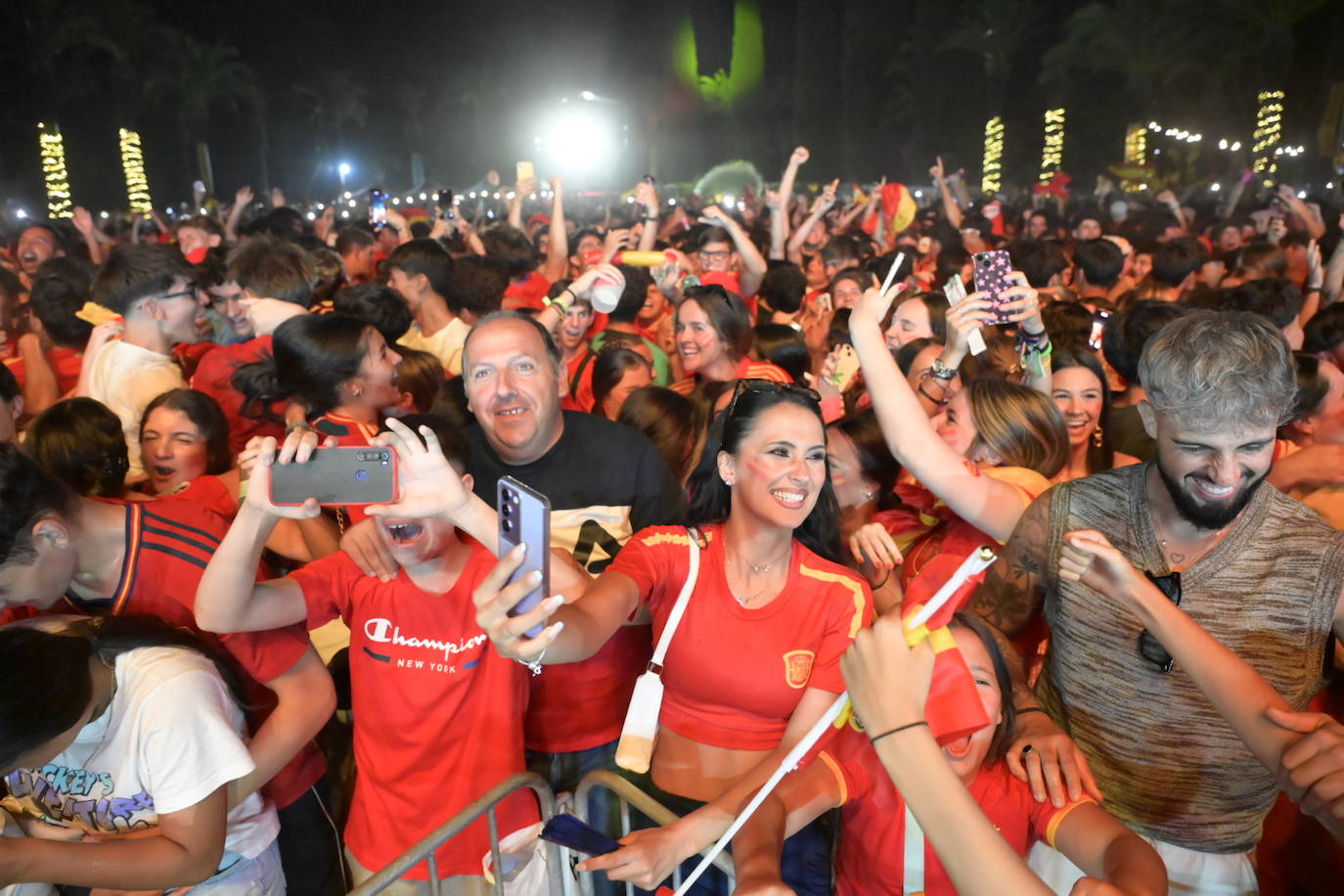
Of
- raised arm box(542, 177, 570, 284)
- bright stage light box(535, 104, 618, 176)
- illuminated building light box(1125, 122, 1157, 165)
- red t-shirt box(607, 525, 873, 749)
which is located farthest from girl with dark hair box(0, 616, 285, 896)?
bright stage light box(535, 104, 618, 176)

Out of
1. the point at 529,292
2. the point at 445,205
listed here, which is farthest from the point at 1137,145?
the point at 529,292

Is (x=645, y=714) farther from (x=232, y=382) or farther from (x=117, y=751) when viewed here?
(x=232, y=382)

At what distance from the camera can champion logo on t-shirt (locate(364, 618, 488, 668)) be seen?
2.28m

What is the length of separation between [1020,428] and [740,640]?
1.20 metres

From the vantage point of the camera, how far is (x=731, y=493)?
2512 mm

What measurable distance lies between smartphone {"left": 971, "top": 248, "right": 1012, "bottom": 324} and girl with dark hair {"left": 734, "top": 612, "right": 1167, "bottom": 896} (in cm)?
135

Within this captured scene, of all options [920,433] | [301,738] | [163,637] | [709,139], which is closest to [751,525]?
[920,433]

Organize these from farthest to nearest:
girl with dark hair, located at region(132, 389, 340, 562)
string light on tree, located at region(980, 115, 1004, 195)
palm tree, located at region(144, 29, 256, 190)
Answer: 1. string light on tree, located at region(980, 115, 1004, 195)
2. palm tree, located at region(144, 29, 256, 190)
3. girl with dark hair, located at region(132, 389, 340, 562)

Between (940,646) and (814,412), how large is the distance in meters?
1.05

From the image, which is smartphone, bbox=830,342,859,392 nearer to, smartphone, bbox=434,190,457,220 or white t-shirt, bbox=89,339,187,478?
white t-shirt, bbox=89,339,187,478

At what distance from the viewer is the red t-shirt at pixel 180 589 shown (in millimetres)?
2186

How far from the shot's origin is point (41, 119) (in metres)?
20.7

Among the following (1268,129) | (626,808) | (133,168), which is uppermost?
(1268,129)

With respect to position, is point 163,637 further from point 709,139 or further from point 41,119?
point 709,139
